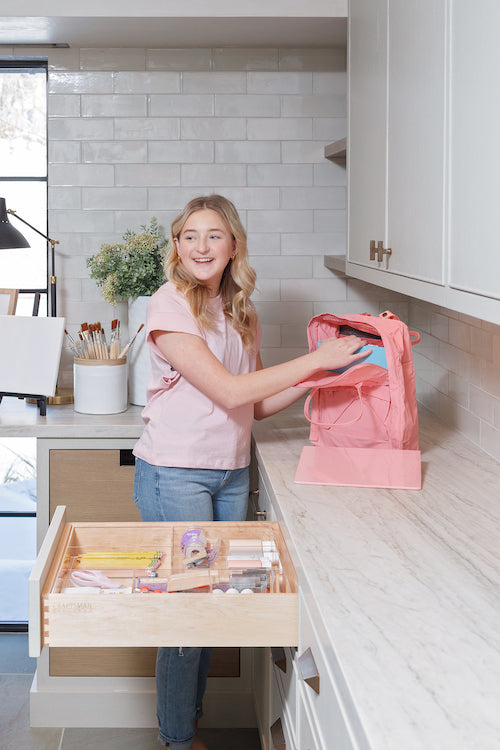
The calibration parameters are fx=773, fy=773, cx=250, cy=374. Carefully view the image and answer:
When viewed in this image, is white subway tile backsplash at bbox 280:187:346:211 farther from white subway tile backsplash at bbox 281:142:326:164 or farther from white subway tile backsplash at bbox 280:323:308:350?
white subway tile backsplash at bbox 280:323:308:350

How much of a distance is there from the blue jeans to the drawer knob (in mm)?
874

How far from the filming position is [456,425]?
2432 mm

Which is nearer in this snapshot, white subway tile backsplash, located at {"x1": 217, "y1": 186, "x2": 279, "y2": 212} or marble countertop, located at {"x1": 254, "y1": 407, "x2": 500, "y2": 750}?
marble countertop, located at {"x1": 254, "y1": 407, "x2": 500, "y2": 750}

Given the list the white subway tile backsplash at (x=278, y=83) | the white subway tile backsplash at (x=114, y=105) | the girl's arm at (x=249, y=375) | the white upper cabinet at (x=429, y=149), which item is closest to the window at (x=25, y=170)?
the white subway tile backsplash at (x=114, y=105)

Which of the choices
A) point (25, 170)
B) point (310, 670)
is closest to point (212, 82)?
point (25, 170)

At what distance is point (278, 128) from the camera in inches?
120

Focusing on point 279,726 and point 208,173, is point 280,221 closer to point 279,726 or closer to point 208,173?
point 208,173

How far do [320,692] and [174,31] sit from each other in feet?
7.88

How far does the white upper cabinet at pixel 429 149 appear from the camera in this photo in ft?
4.48

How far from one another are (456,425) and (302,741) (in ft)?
4.18

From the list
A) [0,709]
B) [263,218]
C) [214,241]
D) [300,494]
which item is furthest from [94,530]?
[263,218]

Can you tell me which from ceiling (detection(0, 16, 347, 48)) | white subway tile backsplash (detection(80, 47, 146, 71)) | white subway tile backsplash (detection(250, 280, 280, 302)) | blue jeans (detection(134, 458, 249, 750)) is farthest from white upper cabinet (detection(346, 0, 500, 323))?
white subway tile backsplash (detection(80, 47, 146, 71))

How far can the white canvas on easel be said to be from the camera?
2711 mm

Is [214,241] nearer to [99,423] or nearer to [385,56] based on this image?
[385,56]
